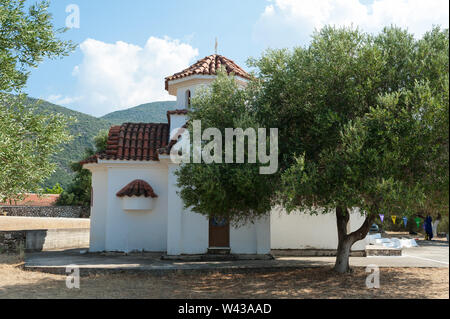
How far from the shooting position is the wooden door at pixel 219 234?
16172 millimetres

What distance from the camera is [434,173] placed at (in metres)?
9.16

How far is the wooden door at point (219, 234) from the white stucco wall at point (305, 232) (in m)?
3.18

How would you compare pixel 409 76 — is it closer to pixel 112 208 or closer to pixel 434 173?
pixel 434 173

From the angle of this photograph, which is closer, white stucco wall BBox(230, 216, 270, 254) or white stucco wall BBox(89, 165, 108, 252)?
white stucco wall BBox(230, 216, 270, 254)

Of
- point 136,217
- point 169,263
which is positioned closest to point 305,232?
point 169,263

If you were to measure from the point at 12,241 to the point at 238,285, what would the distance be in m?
13.4

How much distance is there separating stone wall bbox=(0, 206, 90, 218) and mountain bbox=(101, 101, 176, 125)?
115 meters

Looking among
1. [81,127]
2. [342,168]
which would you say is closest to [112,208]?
[342,168]

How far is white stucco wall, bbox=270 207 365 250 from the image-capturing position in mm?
18125

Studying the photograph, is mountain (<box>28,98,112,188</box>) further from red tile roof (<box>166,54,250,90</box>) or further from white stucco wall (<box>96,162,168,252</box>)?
white stucco wall (<box>96,162,168,252</box>)

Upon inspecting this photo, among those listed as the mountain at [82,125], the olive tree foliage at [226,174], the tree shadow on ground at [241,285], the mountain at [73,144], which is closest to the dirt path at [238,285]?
the tree shadow on ground at [241,285]

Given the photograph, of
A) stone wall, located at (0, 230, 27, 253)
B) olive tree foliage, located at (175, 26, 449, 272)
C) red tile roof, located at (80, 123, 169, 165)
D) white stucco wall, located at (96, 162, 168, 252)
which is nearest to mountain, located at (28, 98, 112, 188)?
stone wall, located at (0, 230, 27, 253)

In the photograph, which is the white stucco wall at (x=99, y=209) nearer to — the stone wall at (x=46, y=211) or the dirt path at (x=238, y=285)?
the dirt path at (x=238, y=285)

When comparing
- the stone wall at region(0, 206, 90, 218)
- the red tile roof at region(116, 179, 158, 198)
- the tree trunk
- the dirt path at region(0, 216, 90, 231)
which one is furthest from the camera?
the stone wall at region(0, 206, 90, 218)
